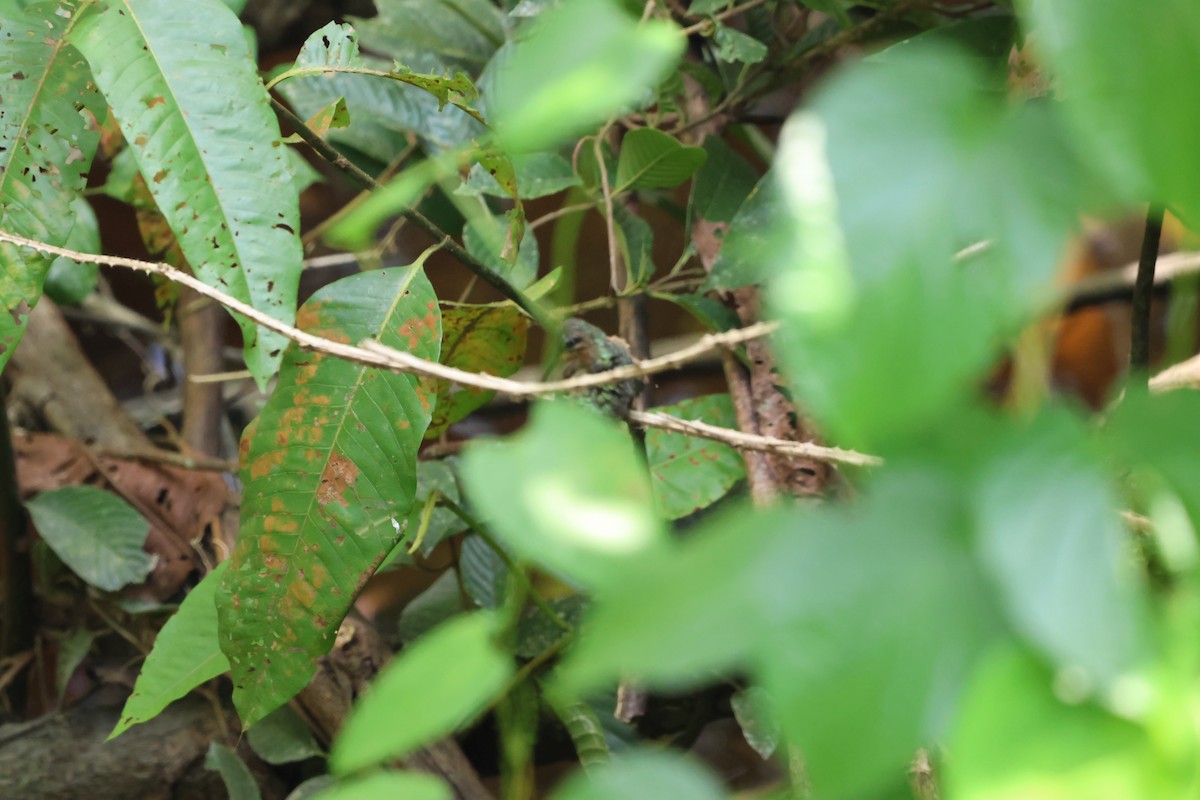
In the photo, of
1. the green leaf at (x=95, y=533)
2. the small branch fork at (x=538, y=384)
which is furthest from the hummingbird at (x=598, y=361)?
the green leaf at (x=95, y=533)

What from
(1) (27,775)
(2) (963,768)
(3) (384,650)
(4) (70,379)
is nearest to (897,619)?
(2) (963,768)

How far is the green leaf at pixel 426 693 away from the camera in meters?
0.17

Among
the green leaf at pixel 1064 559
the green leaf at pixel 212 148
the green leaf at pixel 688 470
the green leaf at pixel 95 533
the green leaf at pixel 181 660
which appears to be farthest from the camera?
the green leaf at pixel 95 533

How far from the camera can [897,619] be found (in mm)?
→ 154

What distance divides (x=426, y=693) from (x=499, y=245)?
0.59 metres

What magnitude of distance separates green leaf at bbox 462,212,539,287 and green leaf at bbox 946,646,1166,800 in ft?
1.98

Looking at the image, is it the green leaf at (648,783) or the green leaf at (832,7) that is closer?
the green leaf at (648,783)

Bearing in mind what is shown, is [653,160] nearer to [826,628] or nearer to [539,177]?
[539,177]

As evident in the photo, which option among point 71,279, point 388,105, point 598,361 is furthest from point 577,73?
point 71,279

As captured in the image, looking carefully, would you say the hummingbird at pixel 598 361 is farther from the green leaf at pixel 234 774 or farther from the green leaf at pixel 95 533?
the green leaf at pixel 95 533

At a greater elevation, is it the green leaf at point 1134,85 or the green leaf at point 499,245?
the green leaf at point 1134,85

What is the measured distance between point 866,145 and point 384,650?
716 mm

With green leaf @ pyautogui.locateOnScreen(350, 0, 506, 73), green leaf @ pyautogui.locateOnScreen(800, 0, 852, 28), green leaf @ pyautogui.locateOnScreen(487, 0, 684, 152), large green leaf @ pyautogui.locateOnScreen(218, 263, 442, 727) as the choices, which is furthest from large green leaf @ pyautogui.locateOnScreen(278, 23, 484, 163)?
green leaf @ pyautogui.locateOnScreen(487, 0, 684, 152)

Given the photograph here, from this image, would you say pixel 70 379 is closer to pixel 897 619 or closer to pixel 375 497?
pixel 375 497
